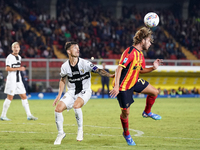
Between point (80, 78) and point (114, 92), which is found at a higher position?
point (80, 78)

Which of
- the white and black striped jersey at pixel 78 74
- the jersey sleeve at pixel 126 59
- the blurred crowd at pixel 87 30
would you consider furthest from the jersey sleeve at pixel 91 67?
the blurred crowd at pixel 87 30

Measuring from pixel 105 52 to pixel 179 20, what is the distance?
10.8m

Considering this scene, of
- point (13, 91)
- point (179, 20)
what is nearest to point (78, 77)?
point (13, 91)

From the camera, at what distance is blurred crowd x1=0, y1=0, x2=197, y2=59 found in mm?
28703

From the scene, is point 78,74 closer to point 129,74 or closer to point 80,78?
point 80,78

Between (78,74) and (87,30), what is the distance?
1012 inches

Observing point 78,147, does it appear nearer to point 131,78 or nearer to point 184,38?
point 131,78

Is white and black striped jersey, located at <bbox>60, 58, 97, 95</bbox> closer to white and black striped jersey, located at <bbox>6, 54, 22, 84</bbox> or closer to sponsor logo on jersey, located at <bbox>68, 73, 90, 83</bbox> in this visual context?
sponsor logo on jersey, located at <bbox>68, 73, 90, 83</bbox>

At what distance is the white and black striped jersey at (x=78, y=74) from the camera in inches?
301

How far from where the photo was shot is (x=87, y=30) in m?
33.1

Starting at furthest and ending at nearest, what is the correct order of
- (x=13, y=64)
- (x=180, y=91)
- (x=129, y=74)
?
(x=180, y=91) → (x=13, y=64) → (x=129, y=74)

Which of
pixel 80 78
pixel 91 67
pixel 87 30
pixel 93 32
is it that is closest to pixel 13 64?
pixel 80 78

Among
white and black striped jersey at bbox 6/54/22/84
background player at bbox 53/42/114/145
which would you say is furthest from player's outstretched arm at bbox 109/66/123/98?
white and black striped jersey at bbox 6/54/22/84

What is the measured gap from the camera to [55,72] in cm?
2491
